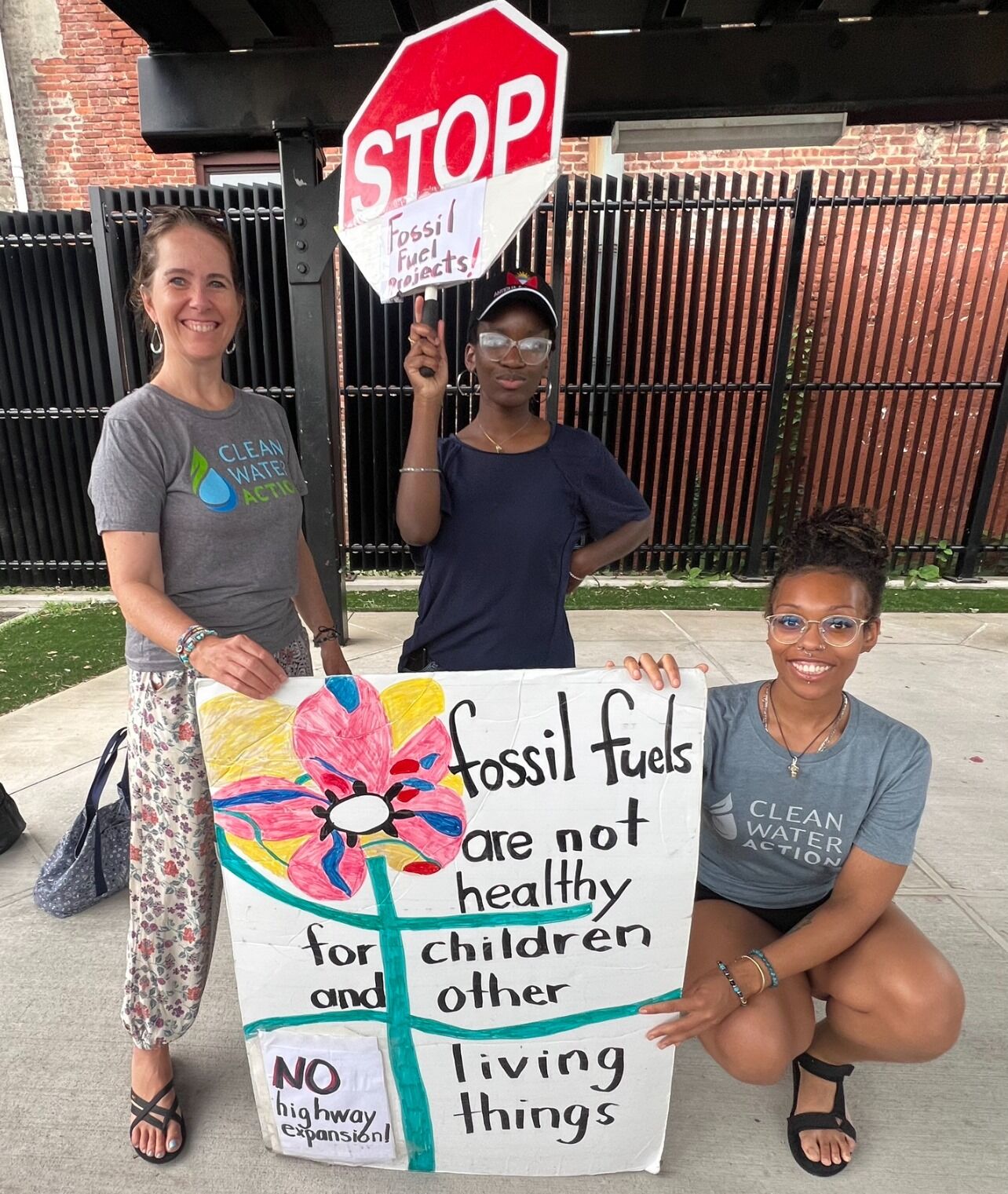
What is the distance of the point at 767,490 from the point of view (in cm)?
568

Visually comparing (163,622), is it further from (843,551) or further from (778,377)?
(778,377)

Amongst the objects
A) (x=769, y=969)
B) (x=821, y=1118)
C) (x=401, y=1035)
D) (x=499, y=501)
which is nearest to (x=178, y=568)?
(x=499, y=501)

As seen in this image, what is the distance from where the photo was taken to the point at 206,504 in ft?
4.64

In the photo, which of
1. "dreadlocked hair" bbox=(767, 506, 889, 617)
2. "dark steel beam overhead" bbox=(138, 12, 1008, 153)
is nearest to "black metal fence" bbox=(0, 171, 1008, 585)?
"dark steel beam overhead" bbox=(138, 12, 1008, 153)

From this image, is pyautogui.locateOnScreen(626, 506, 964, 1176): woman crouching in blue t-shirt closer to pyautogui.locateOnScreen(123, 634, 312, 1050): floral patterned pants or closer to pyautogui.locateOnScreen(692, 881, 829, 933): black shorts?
pyautogui.locateOnScreen(692, 881, 829, 933): black shorts

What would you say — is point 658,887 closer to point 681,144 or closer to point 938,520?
point 681,144

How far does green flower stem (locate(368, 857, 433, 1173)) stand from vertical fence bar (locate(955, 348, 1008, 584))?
5766mm

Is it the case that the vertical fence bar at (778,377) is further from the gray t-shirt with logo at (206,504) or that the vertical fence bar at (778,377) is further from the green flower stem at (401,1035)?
the green flower stem at (401,1035)

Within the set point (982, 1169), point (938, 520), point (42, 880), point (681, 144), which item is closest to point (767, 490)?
point (938, 520)

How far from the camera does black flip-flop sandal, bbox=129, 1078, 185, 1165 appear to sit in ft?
5.02

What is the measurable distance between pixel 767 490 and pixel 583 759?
485 cm

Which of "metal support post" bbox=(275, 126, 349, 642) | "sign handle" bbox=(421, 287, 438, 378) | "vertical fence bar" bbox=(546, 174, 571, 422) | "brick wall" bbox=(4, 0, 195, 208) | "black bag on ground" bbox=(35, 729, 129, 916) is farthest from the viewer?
"brick wall" bbox=(4, 0, 195, 208)

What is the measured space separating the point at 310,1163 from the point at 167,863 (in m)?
0.67

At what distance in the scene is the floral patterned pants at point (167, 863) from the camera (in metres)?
1.45
